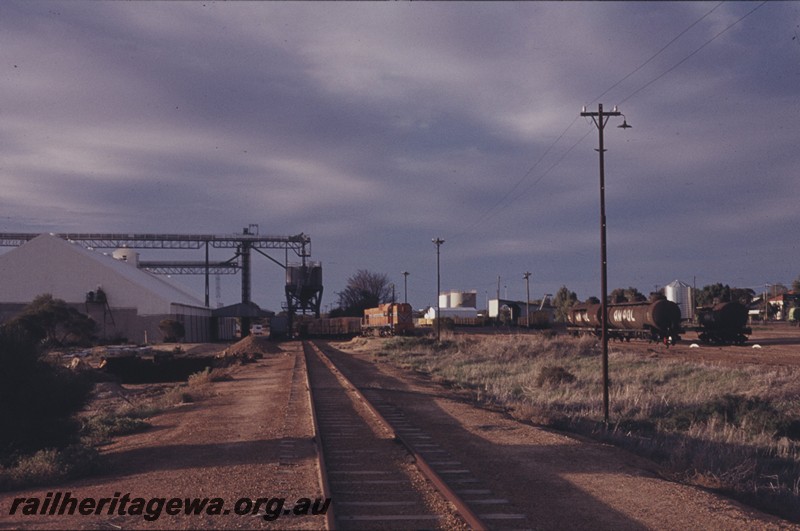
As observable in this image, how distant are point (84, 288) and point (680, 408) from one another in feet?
203

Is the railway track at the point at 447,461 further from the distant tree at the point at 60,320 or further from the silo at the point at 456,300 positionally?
the silo at the point at 456,300

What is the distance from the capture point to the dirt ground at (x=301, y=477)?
8.89 metres

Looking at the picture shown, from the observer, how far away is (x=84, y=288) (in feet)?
233

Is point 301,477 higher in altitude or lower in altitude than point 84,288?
lower

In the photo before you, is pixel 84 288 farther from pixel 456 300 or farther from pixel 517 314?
pixel 456 300

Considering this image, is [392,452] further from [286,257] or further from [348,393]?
[286,257]

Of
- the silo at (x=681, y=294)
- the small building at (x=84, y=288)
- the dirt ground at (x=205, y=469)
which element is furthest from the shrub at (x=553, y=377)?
the silo at (x=681, y=294)

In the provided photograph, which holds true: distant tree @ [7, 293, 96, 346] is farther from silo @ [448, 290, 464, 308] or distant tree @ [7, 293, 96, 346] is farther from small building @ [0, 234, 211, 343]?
silo @ [448, 290, 464, 308]

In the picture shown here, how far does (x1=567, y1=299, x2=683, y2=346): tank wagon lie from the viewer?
46.5 metres

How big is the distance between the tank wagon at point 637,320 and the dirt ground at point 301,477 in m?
30.8

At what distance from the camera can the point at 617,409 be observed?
2291 cm

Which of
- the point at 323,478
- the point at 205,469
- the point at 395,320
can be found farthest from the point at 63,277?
the point at 323,478

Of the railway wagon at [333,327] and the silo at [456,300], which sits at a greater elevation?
the silo at [456,300]

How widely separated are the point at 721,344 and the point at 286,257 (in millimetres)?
56441
